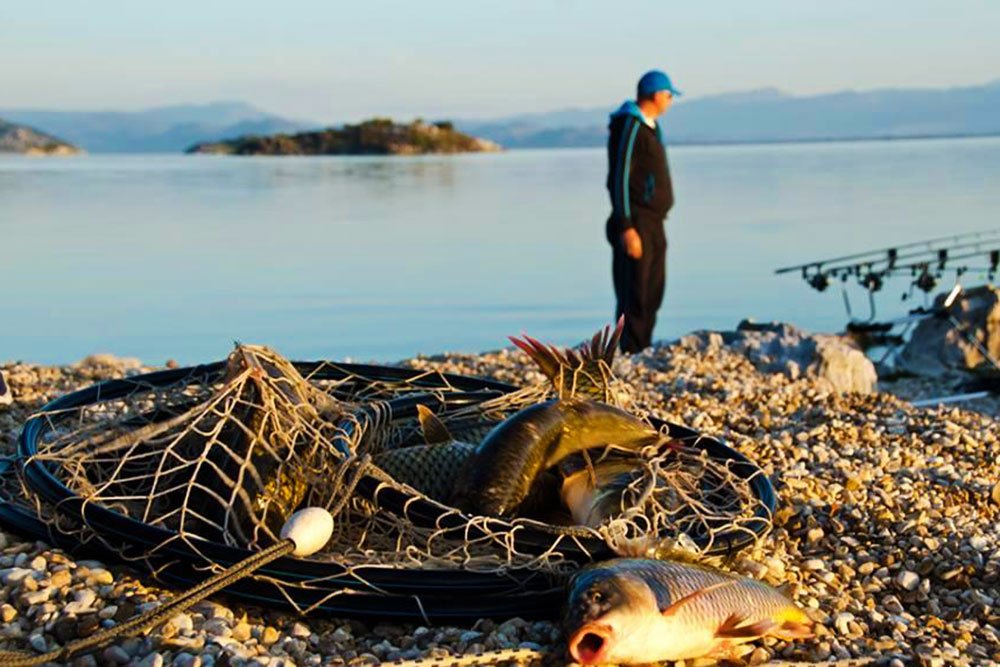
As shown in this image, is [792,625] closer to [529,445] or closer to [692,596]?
[692,596]

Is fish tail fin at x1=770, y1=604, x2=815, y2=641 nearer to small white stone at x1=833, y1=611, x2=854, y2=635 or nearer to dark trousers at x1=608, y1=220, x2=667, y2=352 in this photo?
small white stone at x1=833, y1=611, x2=854, y2=635

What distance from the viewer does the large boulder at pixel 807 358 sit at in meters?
11.0

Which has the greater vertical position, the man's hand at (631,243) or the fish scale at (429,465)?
the man's hand at (631,243)

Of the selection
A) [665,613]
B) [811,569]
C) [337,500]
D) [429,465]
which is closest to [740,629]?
[665,613]

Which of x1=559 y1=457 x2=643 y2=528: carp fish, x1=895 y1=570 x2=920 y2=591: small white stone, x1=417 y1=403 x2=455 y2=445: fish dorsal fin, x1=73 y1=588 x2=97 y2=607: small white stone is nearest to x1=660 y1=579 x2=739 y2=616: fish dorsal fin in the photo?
x1=559 y1=457 x2=643 y2=528: carp fish

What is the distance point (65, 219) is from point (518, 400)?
24.1 m

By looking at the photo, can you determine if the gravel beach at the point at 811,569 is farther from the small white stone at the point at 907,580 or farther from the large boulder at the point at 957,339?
the large boulder at the point at 957,339

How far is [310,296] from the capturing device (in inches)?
702

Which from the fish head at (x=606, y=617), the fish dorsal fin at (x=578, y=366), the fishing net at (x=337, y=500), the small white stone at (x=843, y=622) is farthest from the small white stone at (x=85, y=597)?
the small white stone at (x=843, y=622)

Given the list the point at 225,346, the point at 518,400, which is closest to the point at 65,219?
the point at 225,346

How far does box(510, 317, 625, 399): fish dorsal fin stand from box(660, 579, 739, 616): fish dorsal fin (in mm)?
1689

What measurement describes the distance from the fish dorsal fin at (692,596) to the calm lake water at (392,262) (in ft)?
30.3

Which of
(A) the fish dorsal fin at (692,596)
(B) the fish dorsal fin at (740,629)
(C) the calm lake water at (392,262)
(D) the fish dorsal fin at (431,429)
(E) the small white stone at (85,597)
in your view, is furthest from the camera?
(C) the calm lake water at (392,262)

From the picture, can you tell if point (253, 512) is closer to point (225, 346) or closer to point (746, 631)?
point (746, 631)
